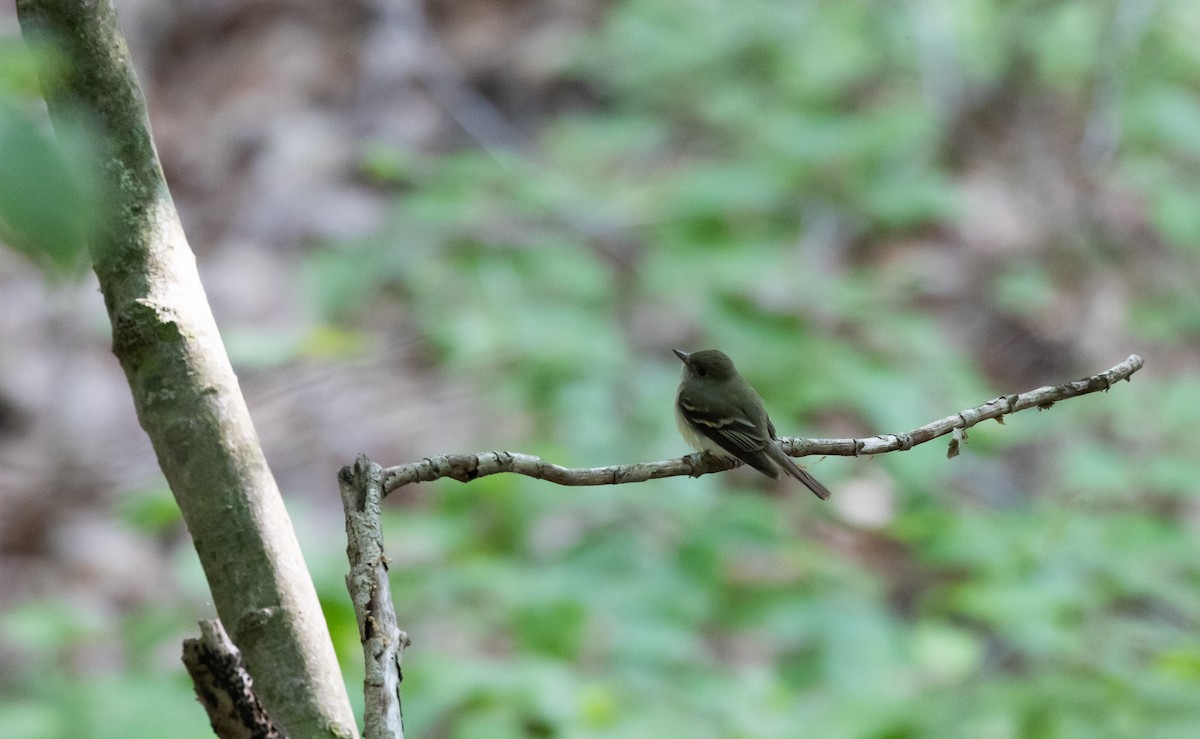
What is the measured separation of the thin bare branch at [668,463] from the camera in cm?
165

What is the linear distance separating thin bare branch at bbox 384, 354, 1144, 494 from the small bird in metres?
1.00

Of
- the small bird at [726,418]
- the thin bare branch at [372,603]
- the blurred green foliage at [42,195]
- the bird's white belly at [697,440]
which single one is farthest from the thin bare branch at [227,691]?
the bird's white belly at [697,440]

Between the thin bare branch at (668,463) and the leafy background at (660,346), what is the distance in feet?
1.84

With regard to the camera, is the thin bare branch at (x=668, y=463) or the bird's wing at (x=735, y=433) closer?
the thin bare branch at (x=668, y=463)

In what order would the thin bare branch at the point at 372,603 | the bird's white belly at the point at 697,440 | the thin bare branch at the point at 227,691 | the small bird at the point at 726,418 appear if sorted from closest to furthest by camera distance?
the thin bare branch at the point at 227,691
the thin bare branch at the point at 372,603
the small bird at the point at 726,418
the bird's white belly at the point at 697,440

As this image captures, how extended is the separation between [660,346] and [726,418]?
11.3 ft

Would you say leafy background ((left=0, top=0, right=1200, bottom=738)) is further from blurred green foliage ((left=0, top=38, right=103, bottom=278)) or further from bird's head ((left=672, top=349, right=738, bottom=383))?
bird's head ((left=672, top=349, right=738, bottom=383))

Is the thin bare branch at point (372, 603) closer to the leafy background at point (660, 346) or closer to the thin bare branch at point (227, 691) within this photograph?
the thin bare branch at point (227, 691)

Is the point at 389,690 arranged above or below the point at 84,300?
below

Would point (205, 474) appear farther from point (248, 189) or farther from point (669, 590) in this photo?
point (248, 189)

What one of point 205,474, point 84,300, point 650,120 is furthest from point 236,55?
point 205,474

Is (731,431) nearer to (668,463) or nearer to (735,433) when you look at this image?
(735,433)

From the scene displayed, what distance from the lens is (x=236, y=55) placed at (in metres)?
10.6

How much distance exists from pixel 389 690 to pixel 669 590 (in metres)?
2.78
